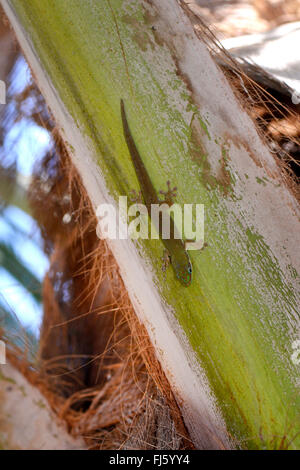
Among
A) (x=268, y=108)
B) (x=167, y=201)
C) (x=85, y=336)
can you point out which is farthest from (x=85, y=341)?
(x=268, y=108)

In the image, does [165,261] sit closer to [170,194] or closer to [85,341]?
[170,194]

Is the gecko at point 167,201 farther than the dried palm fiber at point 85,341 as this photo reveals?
No

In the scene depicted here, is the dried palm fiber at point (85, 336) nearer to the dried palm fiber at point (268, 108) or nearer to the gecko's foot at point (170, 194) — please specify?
the gecko's foot at point (170, 194)

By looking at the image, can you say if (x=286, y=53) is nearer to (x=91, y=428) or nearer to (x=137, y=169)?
(x=137, y=169)

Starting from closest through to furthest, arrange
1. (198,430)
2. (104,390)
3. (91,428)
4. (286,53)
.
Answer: (198,430) < (286,53) < (91,428) < (104,390)

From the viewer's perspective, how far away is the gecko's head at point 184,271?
2.66 ft

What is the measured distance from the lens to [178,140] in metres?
0.83

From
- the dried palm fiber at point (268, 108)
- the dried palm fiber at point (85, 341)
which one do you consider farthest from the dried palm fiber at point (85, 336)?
the dried palm fiber at point (268, 108)

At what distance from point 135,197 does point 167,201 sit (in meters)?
0.09

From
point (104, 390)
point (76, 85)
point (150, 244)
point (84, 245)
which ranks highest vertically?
point (76, 85)

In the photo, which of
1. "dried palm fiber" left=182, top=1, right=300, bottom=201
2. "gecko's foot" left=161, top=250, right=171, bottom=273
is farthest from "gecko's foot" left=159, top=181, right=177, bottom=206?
"dried palm fiber" left=182, top=1, right=300, bottom=201

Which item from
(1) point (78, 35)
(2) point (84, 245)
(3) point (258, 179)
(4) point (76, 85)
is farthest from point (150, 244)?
(2) point (84, 245)

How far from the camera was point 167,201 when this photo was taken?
854 millimetres

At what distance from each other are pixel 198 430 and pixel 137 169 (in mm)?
738
